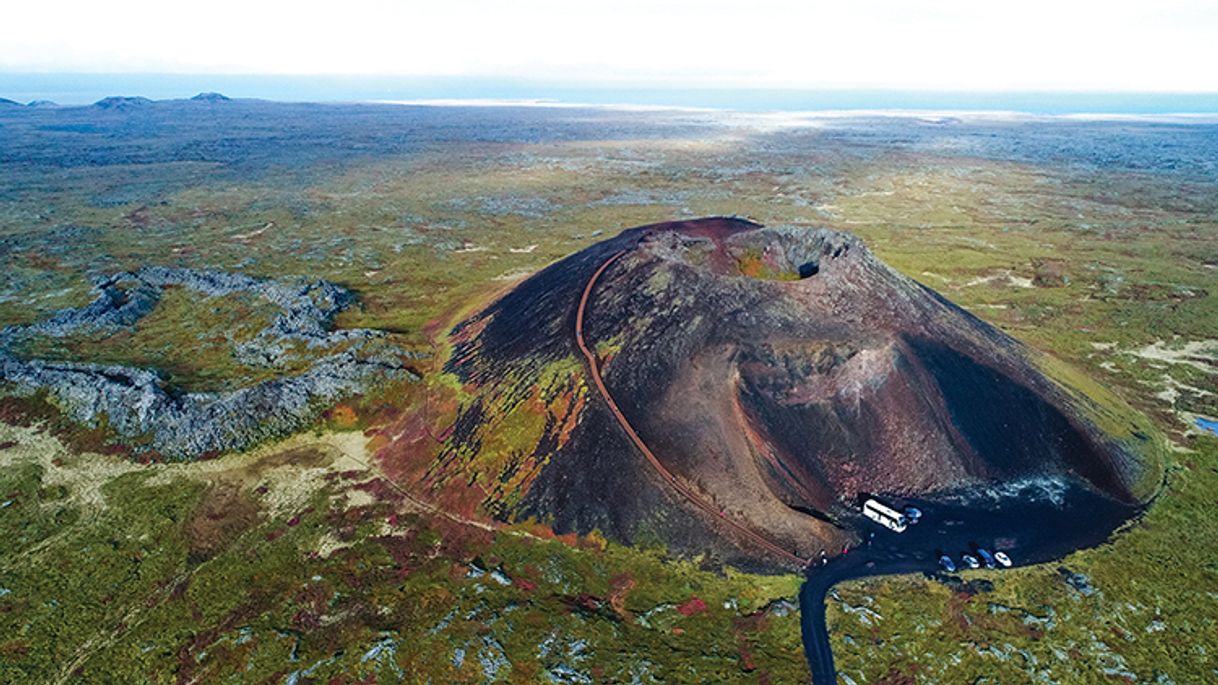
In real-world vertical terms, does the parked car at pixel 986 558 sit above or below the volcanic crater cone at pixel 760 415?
below

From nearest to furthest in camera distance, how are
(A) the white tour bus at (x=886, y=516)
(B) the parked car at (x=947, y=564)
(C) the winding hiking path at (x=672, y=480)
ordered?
(B) the parked car at (x=947, y=564), (C) the winding hiking path at (x=672, y=480), (A) the white tour bus at (x=886, y=516)

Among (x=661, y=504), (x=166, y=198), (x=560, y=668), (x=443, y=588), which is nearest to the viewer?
(x=560, y=668)

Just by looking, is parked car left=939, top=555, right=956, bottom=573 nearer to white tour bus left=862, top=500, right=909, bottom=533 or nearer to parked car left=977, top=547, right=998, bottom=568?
parked car left=977, top=547, right=998, bottom=568

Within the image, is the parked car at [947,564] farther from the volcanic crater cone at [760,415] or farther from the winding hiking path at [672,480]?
the winding hiking path at [672,480]

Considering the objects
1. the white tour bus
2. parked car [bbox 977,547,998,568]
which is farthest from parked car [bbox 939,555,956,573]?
the white tour bus

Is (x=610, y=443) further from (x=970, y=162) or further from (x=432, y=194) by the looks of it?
(x=970, y=162)

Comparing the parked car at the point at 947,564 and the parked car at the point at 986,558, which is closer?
the parked car at the point at 947,564

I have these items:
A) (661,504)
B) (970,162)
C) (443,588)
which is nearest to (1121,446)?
(661,504)

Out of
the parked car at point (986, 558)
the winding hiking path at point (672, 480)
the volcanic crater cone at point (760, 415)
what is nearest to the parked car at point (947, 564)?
the parked car at point (986, 558)

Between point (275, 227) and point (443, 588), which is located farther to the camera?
point (275, 227)
